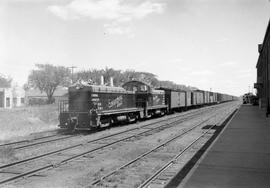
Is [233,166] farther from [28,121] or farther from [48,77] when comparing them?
[48,77]

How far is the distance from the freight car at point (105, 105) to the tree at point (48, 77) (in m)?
46.4

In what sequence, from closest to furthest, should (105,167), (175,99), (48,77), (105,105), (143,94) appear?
(105,167) < (105,105) < (143,94) < (175,99) < (48,77)

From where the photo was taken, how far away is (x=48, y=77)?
7025cm

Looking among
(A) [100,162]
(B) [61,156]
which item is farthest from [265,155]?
(B) [61,156]

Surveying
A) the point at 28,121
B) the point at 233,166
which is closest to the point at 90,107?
the point at 28,121

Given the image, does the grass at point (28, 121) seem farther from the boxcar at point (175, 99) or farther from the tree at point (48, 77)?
the tree at point (48, 77)

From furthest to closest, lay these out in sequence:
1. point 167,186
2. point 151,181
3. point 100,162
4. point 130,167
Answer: point 100,162 < point 130,167 < point 151,181 < point 167,186

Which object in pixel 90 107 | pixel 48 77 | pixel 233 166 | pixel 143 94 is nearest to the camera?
pixel 233 166

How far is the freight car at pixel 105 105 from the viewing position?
1727 centimetres

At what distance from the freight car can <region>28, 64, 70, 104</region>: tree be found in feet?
152

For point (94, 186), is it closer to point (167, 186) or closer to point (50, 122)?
point (167, 186)

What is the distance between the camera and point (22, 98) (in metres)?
71.7

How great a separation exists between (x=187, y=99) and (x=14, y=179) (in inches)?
1442

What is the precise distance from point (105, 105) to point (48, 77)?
54.6 meters
